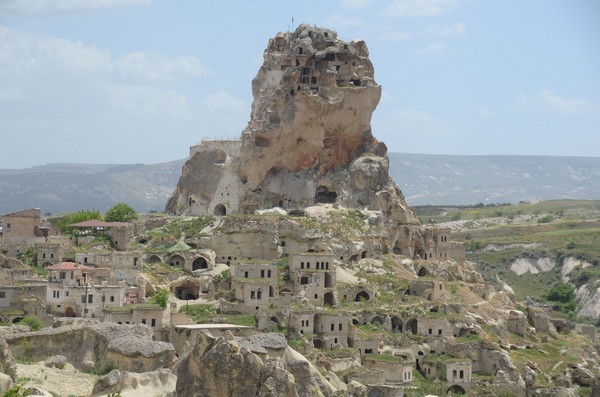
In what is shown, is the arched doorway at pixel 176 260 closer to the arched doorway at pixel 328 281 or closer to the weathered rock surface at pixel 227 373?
the arched doorway at pixel 328 281

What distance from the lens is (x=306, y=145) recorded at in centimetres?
9125

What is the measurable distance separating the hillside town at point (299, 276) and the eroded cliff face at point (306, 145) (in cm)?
11

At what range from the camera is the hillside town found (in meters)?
68.7

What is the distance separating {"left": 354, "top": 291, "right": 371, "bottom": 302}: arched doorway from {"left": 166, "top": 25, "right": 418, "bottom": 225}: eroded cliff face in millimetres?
12262

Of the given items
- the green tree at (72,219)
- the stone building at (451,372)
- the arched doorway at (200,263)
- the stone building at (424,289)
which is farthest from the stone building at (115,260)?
the stone building at (451,372)

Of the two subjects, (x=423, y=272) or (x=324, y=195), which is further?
(x=324, y=195)

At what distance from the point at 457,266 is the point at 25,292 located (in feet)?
104

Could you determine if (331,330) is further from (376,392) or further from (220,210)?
(220,210)

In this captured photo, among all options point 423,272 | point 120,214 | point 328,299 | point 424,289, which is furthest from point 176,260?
point 423,272

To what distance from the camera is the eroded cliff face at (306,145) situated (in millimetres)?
90562

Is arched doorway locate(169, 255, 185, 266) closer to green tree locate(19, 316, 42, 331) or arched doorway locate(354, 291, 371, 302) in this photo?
arched doorway locate(354, 291, 371, 302)

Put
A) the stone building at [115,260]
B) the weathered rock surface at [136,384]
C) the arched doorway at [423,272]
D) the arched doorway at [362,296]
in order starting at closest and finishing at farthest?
the weathered rock surface at [136,384], the stone building at [115,260], the arched doorway at [362,296], the arched doorway at [423,272]

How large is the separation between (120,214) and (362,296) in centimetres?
1931

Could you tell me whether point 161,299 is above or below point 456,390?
above
